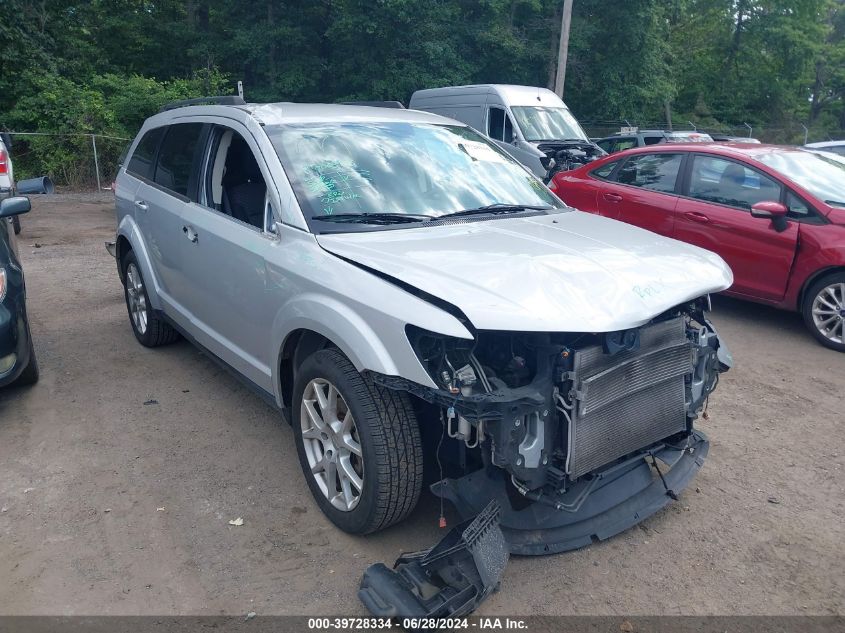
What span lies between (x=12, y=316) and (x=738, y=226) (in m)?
5.88

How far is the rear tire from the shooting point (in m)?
5.74

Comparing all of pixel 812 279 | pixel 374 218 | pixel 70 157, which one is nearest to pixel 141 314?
pixel 374 218

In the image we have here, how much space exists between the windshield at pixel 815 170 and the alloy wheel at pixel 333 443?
5.12 metres

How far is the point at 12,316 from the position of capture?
14.9 feet

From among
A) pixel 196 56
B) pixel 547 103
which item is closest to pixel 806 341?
pixel 547 103

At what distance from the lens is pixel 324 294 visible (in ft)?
11.0

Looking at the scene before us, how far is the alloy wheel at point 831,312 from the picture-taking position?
6.13m

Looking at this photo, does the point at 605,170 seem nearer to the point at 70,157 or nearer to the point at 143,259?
the point at 143,259

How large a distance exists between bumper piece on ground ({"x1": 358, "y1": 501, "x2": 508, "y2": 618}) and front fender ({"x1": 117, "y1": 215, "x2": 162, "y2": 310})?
10.4 feet

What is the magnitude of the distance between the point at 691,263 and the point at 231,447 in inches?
109

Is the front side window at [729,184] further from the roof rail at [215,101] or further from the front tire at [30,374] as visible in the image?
the front tire at [30,374]

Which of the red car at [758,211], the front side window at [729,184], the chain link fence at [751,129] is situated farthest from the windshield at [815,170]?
the chain link fence at [751,129]

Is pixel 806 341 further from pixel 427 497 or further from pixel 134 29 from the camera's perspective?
pixel 134 29

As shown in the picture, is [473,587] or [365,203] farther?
[365,203]
